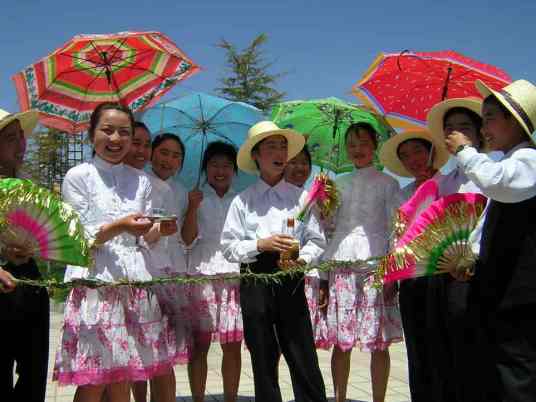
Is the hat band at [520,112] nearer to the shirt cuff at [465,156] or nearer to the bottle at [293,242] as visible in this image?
the shirt cuff at [465,156]

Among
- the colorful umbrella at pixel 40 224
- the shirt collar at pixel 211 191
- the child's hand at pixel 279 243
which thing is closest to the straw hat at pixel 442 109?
the child's hand at pixel 279 243

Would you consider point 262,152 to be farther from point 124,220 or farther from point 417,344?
point 417,344

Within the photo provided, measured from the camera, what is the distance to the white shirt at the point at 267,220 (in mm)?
3949

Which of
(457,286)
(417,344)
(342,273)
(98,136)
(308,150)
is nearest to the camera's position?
(457,286)

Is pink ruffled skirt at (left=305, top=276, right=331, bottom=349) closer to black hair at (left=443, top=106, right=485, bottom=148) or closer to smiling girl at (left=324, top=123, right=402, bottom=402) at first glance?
smiling girl at (left=324, top=123, right=402, bottom=402)

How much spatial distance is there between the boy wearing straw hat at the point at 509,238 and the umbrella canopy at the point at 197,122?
8.45ft

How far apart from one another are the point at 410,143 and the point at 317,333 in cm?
170

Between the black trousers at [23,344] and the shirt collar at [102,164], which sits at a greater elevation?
the shirt collar at [102,164]

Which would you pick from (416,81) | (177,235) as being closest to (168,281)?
(177,235)

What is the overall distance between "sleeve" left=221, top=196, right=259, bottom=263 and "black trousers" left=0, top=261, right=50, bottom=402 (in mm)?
1187

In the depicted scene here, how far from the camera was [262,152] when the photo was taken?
4109mm

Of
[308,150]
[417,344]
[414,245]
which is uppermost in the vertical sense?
[308,150]

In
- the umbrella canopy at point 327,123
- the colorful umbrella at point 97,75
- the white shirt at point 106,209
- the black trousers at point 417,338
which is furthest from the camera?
the umbrella canopy at point 327,123

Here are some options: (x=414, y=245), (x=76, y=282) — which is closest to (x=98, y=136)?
(x=76, y=282)
